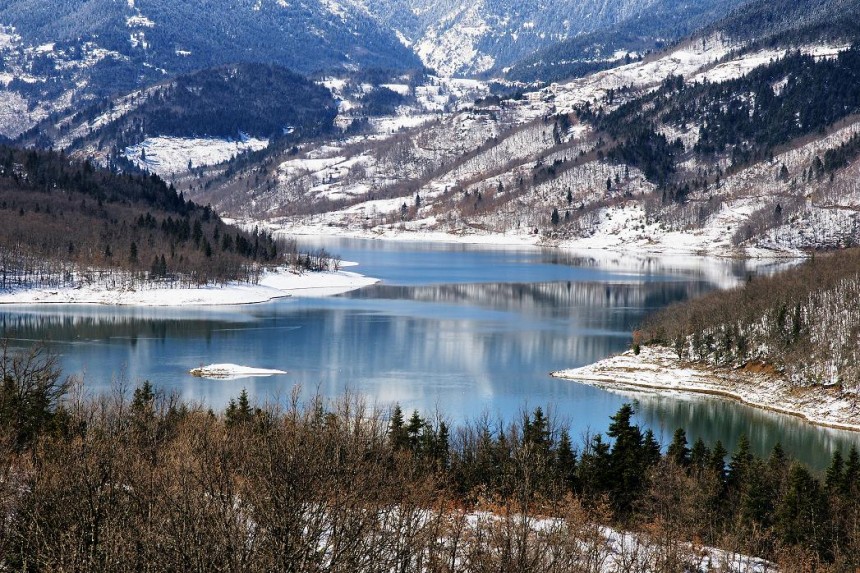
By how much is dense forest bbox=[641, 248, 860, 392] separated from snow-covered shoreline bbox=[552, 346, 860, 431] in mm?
1384

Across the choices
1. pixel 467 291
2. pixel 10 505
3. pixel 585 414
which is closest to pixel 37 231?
pixel 467 291

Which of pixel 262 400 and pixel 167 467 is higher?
pixel 167 467

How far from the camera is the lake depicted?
73.1m

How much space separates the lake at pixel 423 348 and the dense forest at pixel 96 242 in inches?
624

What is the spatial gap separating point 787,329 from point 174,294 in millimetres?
88770

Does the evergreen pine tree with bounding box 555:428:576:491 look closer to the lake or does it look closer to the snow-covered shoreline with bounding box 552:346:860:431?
the lake

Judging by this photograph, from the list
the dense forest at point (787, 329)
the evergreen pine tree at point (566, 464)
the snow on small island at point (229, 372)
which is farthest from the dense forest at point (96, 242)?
the evergreen pine tree at point (566, 464)

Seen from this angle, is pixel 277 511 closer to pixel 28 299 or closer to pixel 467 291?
pixel 28 299

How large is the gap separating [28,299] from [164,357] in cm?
5265

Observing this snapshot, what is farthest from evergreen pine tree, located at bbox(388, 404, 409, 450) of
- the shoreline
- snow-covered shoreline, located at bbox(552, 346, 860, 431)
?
the shoreline

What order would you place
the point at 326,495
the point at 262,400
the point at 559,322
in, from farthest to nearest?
the point at 559,322 → the point at 262,400 → the point at 326,495

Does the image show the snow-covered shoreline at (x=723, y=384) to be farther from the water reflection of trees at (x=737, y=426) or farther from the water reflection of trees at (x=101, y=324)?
the water reflection of trees at (x=101, y=324)

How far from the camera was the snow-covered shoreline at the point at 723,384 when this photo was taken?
75375 mm

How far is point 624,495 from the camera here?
→ 4706 centimetres
